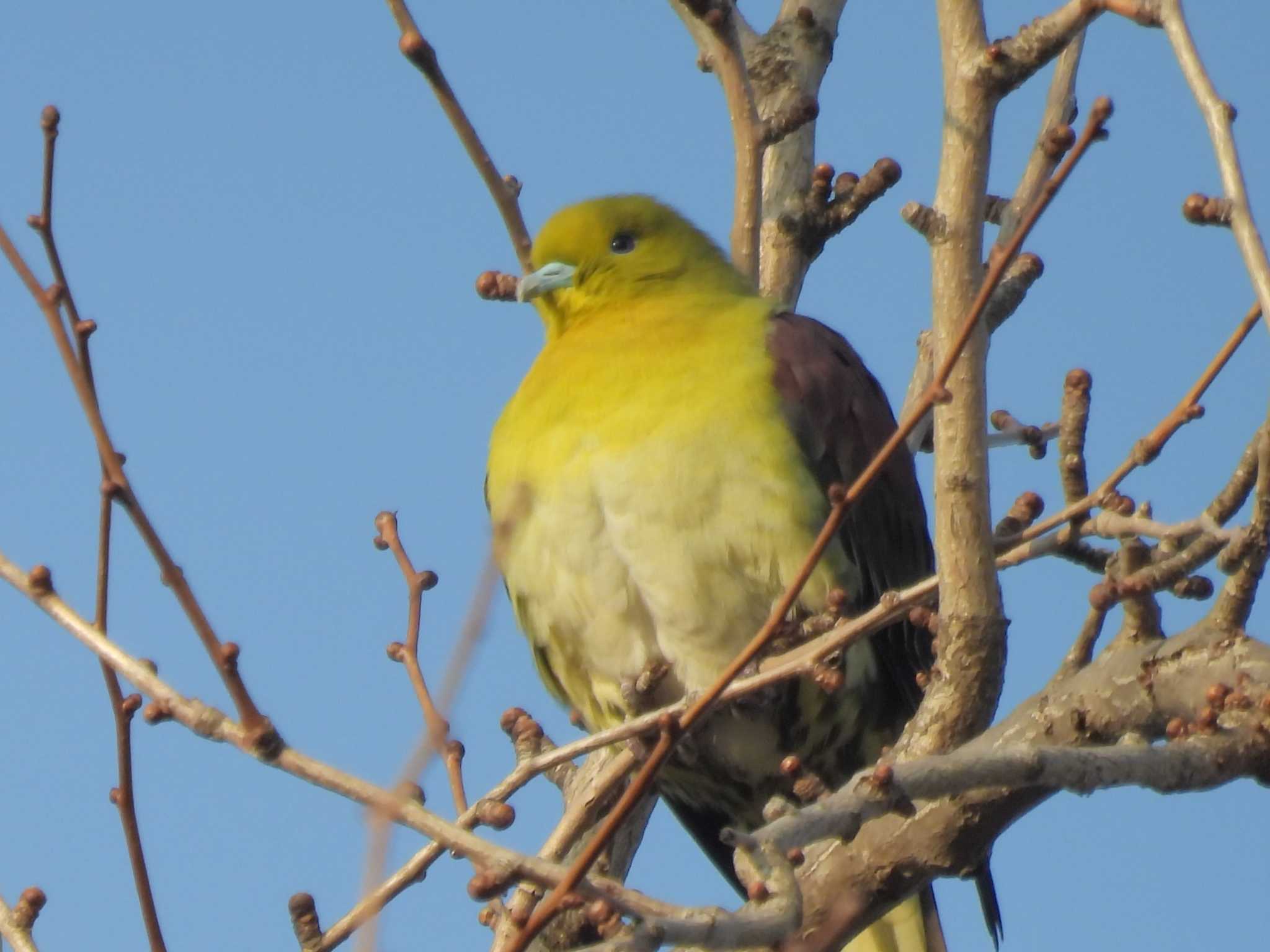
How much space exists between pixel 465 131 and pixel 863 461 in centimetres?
122

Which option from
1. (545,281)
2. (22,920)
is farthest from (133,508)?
(545,281)

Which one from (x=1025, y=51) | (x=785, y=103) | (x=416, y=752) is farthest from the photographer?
(x=785, y=103)

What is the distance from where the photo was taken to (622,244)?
15.7 ft

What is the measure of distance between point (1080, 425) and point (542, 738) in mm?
1114

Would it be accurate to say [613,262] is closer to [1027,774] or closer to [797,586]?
[1027,774]

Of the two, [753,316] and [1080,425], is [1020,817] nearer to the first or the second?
[1080,425]

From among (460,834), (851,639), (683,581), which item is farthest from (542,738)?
(460,834)

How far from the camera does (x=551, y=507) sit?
159 inches

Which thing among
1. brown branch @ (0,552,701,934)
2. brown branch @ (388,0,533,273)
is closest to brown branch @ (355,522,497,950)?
brown branch @ (0,552,701,934)

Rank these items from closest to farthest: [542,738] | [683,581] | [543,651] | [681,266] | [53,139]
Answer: [53,139] < [542,738] < [683,581] < [543,651] < [681,266]

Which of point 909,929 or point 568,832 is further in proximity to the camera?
point 909,929

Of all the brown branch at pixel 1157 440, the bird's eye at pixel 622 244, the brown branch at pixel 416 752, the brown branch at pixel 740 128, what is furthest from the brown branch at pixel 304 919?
the bird's eye at pixel 622 244

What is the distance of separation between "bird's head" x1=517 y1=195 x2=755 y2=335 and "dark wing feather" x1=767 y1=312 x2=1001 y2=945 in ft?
1.43

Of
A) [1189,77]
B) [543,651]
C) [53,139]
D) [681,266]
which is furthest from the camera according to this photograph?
[681,266]
